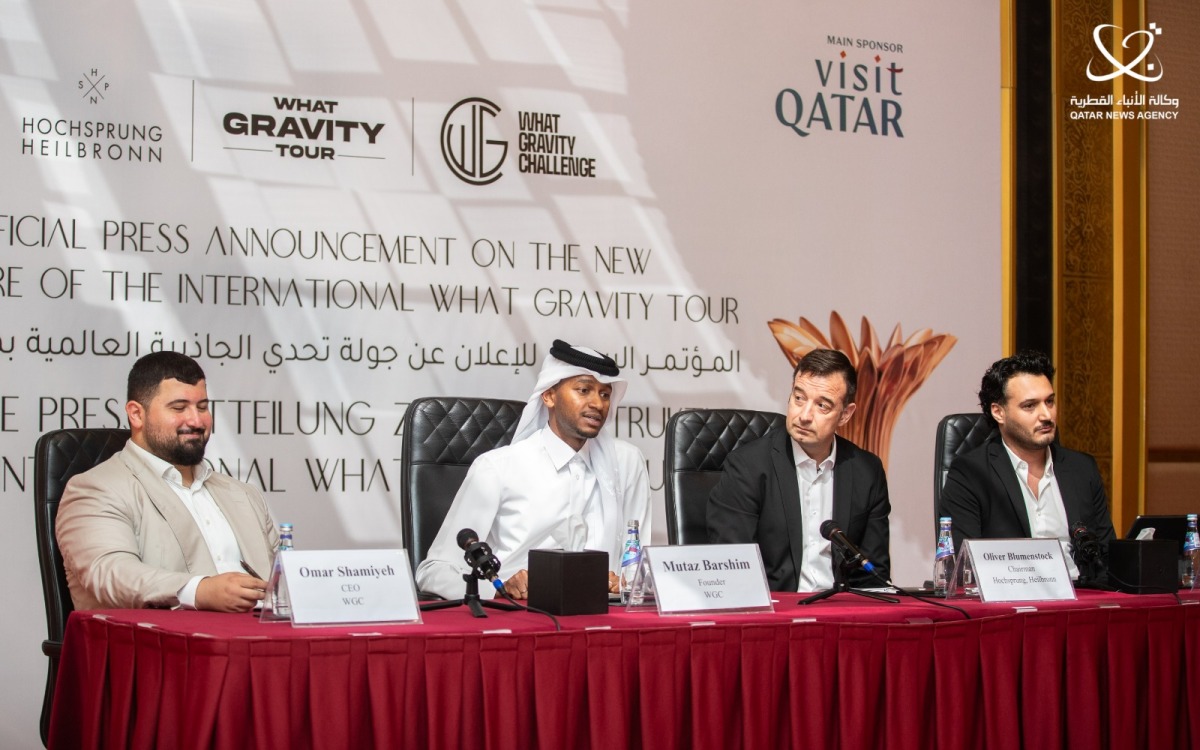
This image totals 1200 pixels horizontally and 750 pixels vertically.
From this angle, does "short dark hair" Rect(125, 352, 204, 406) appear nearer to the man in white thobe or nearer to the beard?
the beard

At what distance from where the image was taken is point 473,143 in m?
4.21

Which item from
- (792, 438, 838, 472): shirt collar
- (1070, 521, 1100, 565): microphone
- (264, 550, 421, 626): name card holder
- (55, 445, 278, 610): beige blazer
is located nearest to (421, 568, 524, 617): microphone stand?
(264, 550, 421, 626): name card holder

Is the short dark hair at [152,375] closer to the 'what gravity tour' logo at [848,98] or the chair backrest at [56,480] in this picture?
the chair backrest at [56,480]

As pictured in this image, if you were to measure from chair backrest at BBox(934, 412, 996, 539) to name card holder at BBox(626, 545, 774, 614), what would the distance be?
5.12ft

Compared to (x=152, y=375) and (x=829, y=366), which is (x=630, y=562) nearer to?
(x=829, y=366)

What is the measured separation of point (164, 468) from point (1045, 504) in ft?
7.93

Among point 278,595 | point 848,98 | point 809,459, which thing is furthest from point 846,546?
point 848,98

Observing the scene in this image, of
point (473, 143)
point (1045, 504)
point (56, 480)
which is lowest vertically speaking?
point (1045, 504)

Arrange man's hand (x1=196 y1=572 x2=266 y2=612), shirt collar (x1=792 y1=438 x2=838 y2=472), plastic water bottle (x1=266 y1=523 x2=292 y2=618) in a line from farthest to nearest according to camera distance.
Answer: shirt collar (x1=792 y1=438 x2=838 y2=472)
man's hand (x1=196 y1=572 x2=266 y2=612)
plastic water bottle (x1=266 y1=523 x2=292 y2=618)

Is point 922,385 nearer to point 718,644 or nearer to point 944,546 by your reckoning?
point 944,546

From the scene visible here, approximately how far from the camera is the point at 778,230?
4645 millimetres

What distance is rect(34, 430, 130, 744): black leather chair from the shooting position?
2617mm

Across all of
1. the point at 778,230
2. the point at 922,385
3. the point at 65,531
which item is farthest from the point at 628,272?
the point at 65,531

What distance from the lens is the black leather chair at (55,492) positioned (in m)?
2.62
